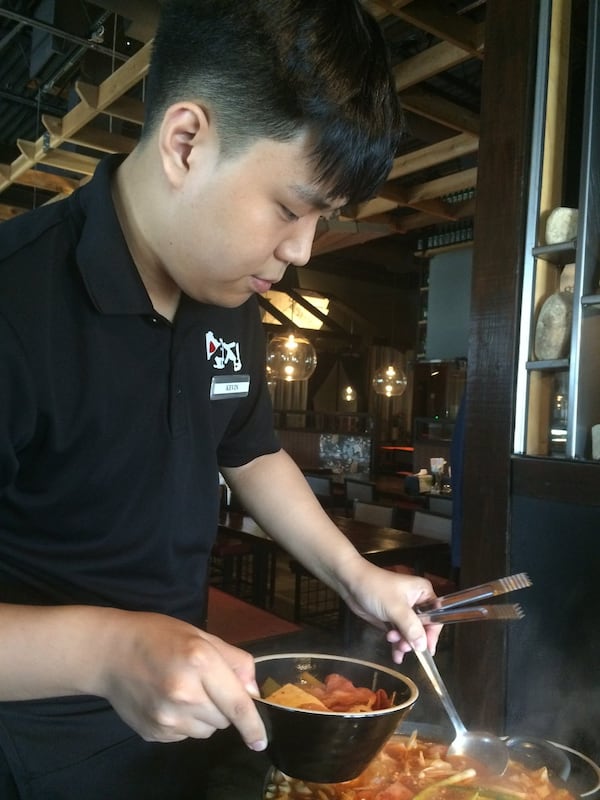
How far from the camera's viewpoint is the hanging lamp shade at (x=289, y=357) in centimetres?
763

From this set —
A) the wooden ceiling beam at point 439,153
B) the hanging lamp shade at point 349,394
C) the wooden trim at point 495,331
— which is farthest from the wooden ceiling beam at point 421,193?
the hanging lamp shade at point 349,394

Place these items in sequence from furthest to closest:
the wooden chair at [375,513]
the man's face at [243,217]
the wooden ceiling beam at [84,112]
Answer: the wooden chair at [375,513], the wooden ceiling beam at [84,112], the man's face at [243,217]

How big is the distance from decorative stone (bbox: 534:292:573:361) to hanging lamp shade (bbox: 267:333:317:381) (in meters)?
5.71

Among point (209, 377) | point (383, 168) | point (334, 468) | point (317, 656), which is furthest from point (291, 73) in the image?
point (334, 468)

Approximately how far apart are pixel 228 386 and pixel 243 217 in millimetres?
463

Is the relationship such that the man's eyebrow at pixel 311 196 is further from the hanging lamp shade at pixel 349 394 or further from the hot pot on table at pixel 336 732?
the hanging lamp shade at pixel 349 394

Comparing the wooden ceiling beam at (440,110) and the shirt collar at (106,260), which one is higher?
the wooden ceiling beam at (440,110)

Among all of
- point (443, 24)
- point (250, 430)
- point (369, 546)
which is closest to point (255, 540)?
point (369, 546)

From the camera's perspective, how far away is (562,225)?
76.1 inches

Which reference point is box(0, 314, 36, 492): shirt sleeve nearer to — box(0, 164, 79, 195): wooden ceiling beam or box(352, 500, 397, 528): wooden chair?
box(352, 500, 397, 528): wooden chair

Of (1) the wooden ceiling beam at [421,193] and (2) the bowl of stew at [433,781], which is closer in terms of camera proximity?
(2) the bowl of stew at [433,781]

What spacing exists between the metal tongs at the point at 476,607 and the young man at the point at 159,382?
0.03 metres

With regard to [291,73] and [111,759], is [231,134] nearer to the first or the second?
[291,73]

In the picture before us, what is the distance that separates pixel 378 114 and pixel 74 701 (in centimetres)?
100
